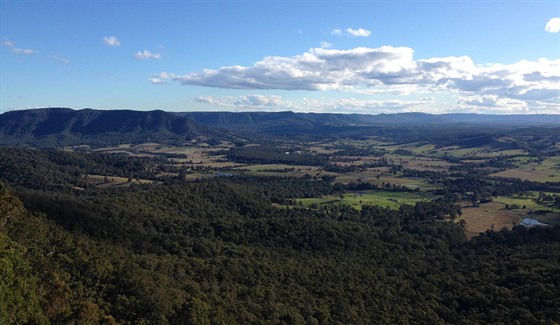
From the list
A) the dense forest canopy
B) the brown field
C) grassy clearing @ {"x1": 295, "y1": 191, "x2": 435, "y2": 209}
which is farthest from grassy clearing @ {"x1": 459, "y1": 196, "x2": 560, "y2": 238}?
grassy clearing @ {"x1": 295, "y1": 191, "x2": 435, "y2": 209}

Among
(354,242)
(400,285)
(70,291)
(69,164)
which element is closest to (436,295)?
(400,285)

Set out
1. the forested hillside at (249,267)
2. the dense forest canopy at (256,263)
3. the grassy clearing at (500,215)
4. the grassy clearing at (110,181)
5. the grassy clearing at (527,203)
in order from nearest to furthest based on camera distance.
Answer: the forested hillside at (249,267)
the dense forest canopy at (256,263)
the grassy clearing at (500,215)
the grassy clearing at (527,203)
the grassy clearing at (110,181)

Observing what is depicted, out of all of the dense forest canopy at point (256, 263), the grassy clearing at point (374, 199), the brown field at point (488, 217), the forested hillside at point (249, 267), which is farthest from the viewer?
the grassy clearing at point (374, 199)

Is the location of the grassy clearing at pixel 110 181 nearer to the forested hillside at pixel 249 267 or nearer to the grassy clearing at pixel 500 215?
the forested hillside at pixel 249 267

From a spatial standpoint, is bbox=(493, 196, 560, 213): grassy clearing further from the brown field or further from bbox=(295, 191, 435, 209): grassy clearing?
bbox=(295, 191, 435, 209): grassy clearing

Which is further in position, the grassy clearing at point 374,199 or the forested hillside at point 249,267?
the grassy clearing at point 374,199

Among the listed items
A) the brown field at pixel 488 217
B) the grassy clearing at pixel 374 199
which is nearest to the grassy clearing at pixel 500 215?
the brown field at pixel 488 217
